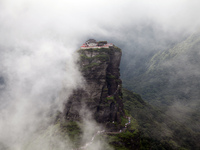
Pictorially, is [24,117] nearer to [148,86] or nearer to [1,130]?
[1,130]

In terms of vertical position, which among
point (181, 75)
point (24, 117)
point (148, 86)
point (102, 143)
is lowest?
point (148, 86)

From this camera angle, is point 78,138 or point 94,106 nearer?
point 78,138

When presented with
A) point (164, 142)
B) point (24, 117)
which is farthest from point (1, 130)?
point (164, 142)

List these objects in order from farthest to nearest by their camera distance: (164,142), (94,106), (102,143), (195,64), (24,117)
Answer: (195,64) < (24,117) < (164,142) < (94,106) < (102,143)

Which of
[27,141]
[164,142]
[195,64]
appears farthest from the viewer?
[195,64]

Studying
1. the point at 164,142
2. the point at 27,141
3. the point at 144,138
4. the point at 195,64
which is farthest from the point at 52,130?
the point at 195,64

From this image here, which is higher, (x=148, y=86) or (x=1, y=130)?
(x=1, y=130)
